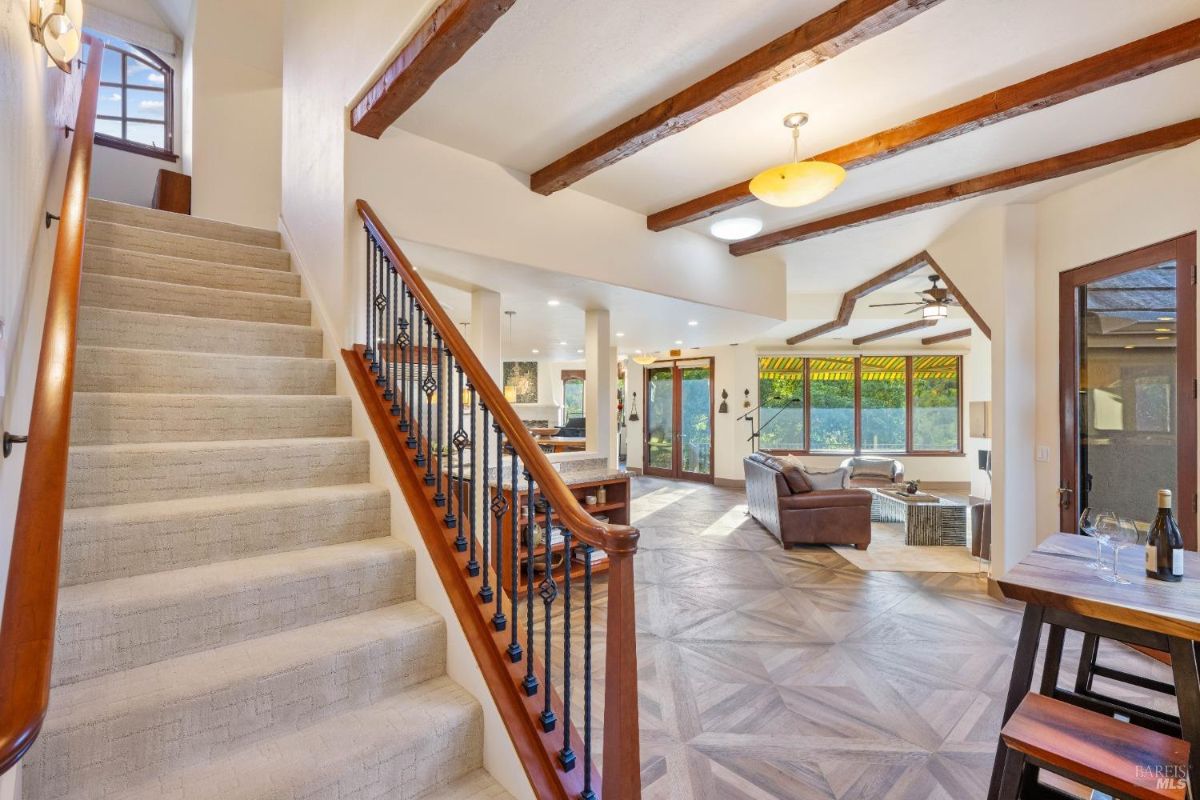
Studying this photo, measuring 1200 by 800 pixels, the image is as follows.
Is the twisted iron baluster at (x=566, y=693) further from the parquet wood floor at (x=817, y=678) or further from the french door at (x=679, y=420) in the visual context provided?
the french door at (x=679, y=420)

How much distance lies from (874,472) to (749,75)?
24.8ft

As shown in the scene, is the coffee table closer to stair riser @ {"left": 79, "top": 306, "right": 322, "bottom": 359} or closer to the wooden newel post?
the wooden newel post

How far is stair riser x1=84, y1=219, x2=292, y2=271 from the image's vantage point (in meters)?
2.83

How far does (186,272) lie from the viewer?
284 cm

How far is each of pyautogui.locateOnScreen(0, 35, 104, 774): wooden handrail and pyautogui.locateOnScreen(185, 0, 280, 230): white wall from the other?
174 inches

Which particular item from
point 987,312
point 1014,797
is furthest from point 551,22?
point 987,312

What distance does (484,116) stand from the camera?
3010mm

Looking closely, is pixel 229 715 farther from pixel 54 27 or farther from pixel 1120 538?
pixel 1120 538

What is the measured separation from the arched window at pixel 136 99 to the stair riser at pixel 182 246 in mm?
3504

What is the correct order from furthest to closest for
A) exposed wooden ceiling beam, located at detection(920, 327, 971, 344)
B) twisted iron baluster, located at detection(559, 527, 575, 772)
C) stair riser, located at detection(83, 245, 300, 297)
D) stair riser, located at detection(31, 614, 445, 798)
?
exposed wooden ceiling beam, located at detection(920, 327, 971, 344)
stair riser, located at detection(83, 245, 300, 297)
twisted iron baluster, located at detection(559, 527, 575, 772)
stair riser, located at detection(31, 614, 445, 798)

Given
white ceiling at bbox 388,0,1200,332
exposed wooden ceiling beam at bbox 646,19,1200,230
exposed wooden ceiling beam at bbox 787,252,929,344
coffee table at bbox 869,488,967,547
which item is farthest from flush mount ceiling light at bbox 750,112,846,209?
coffee table at bbox 869,488,967,547

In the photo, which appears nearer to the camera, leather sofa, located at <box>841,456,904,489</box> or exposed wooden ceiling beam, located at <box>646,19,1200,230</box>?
exposed wooden ceiling beam, located at <box>646,19,1200,230</box>

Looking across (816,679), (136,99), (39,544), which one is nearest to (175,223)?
(39,544)

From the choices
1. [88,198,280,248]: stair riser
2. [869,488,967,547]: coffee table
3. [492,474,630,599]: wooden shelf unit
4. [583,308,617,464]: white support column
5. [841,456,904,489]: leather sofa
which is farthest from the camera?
[841,456,904,489]: leather sofa
